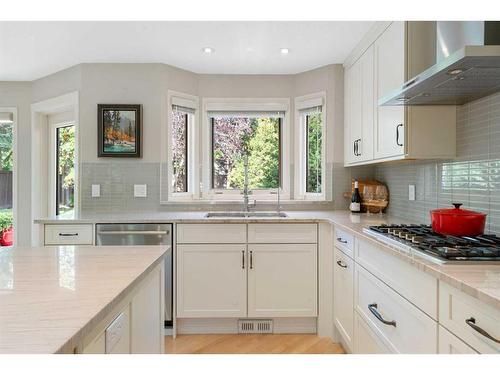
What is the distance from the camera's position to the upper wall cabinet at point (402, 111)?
6.30 ft

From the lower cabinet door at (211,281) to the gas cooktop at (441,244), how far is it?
1141mm

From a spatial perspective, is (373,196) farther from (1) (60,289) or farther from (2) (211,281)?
(1) (60,289)

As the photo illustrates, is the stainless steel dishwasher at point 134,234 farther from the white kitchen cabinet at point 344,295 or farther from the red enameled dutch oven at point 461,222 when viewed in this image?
the red enameled dutch oven at point 461,222

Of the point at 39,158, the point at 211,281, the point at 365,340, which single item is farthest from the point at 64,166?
the point at 365,340

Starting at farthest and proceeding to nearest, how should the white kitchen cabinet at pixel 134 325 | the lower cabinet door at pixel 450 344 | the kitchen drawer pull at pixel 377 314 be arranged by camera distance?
1. the kitchen drawer pull at pixel 377 314
2. the lower cabinet door at pixel 450 344
3. the white kitchen cabinet at pixel 134 325

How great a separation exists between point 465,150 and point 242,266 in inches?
64.5

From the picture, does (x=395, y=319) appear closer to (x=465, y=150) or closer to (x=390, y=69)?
(x=465, y=150)

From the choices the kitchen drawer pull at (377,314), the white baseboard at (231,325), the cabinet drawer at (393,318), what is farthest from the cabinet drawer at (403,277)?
the white baseboard at (231,325)

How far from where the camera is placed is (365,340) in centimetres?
183

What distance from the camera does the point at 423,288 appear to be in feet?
3.94

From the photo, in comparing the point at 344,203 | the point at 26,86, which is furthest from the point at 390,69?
the point at 26,86

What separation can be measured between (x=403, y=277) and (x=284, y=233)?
126cm

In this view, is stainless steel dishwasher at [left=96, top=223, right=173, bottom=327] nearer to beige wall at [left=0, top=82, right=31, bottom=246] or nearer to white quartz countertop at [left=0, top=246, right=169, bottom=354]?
white quartz countertop at [left=0, top=246, right=169, bottom=354]

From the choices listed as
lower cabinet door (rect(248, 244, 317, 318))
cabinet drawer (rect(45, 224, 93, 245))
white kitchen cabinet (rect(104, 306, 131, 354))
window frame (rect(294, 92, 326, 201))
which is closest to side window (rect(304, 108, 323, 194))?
window frame (rect(294, 92, 326, 201))
